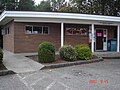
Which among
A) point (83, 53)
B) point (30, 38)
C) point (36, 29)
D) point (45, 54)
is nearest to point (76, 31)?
point (36, 29)

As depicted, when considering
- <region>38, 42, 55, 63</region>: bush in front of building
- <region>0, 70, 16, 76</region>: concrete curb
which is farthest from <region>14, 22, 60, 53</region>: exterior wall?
<region>0, 70, 16, 76</region>: concrete curb

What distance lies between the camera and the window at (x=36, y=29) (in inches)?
785

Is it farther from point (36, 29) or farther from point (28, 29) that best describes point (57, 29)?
point (28, 29)

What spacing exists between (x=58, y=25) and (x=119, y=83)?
12948 millimetres

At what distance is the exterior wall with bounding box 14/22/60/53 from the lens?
19.4m

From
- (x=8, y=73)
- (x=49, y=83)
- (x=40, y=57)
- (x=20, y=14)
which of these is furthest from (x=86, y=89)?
(x=20, y=14)

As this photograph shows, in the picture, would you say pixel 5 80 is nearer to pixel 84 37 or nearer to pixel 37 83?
pixel 37 83

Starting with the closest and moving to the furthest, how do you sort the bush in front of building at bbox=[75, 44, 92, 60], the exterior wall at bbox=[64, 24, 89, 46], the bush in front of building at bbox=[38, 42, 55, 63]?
Answer: the bush in front of building at bbox=[38, 42, 55, 63]
the bush in front of building at bbox=[75, 44, 92, 60]
the exterior wall at bbox=[64, 24, 89, 46]

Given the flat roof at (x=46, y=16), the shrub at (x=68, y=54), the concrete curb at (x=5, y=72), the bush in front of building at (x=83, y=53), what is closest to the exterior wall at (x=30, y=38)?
the flat roof at (x=46, y=16)

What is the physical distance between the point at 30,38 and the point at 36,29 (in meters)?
1.01

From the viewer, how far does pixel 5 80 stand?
377 inches

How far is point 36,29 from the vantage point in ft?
66.5

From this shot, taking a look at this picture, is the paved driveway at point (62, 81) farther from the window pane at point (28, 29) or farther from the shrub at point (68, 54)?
the window pane at point (28, 29)

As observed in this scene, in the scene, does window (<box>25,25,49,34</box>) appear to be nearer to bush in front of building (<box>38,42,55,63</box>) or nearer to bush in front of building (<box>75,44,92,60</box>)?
bush in front of building (<box>75,44,92,60</box>)
